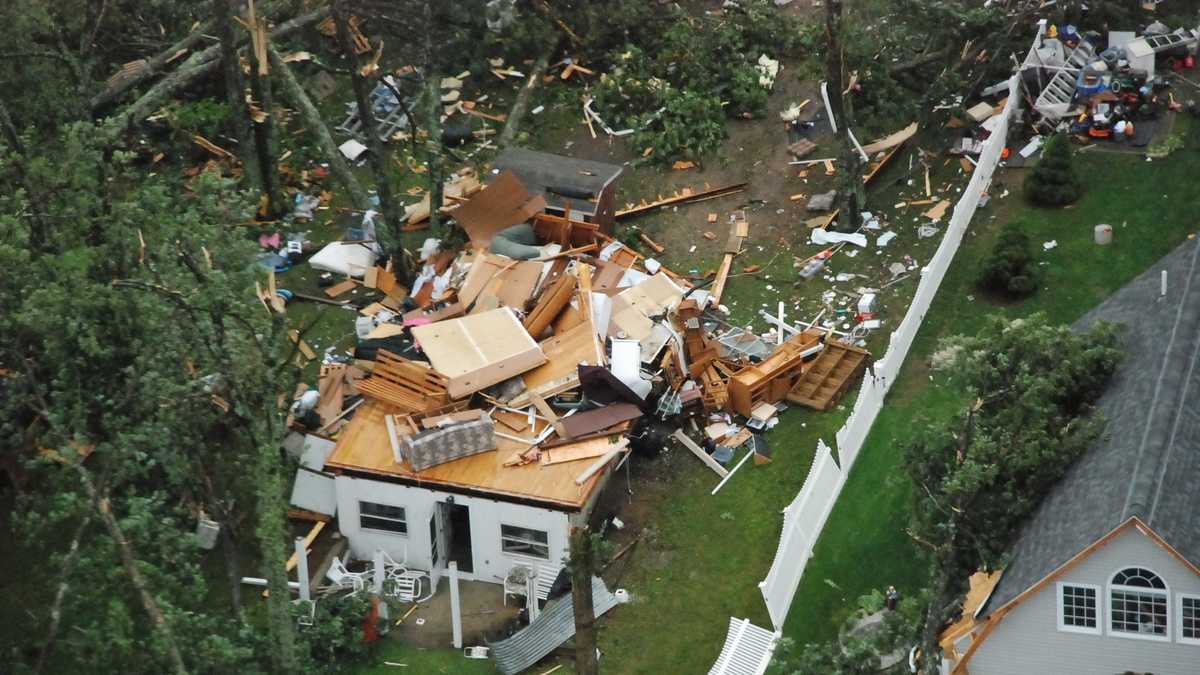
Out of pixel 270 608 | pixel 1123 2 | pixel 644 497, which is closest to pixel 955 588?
pixel 644 497

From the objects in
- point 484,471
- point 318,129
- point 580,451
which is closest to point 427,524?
point 484,471

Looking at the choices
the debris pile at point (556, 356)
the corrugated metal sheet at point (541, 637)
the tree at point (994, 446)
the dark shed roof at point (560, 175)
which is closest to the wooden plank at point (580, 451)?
the debris pile at point (556, 356)

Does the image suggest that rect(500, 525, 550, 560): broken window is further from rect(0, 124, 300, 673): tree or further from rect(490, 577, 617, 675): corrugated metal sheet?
rect(0, 124, 300, 673): tree

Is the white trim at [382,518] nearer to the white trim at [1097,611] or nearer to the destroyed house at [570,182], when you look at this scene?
the destroyed house at [570,182]

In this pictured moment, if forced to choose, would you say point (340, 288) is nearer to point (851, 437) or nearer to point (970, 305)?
point (851, 437)

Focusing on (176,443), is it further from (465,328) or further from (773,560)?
(773,560)

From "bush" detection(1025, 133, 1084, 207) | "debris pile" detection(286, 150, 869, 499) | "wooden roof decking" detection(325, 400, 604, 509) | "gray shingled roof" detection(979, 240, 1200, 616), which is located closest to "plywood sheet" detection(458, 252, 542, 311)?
"debris pile" detection(286, 150, 869, 499)
